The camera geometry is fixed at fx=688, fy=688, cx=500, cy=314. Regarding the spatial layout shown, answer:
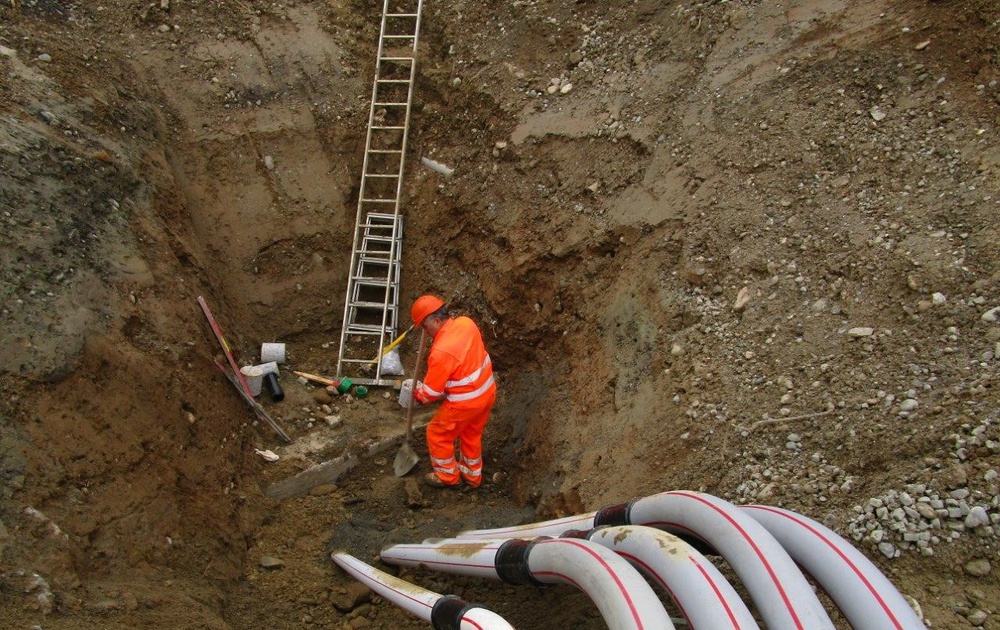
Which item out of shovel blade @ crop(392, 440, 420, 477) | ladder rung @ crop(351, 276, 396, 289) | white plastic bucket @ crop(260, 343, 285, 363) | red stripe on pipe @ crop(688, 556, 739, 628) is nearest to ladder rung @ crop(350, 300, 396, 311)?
ladder rung @ crop(351, 276, 396, 289)

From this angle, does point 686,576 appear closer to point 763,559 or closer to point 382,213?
point 763,559

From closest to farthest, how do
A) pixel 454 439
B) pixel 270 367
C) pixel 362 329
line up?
pixel 454 439, pixel 270 367, pixel 362 329

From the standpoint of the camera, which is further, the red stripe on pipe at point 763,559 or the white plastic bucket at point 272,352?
the white plastic bucket at point 272,352

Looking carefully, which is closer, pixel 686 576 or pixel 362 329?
pixel 686 576

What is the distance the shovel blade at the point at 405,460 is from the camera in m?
6.09

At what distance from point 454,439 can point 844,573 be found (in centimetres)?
350

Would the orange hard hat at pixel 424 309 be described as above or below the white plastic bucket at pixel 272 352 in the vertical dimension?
above

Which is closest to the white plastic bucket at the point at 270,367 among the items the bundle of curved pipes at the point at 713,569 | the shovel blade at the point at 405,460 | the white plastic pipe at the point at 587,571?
the shovel blade at the point at 405,460

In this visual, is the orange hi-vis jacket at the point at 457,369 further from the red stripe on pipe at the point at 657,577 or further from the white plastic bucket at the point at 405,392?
the red stripe on pipe at the point at 657,577

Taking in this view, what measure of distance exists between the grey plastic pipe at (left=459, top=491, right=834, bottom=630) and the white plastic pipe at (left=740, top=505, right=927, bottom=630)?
0.56 ft

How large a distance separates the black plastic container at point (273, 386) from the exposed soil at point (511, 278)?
0.28ft

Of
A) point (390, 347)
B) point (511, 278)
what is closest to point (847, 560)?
point (511, 278)

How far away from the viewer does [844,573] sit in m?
2.76

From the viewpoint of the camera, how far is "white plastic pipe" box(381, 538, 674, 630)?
102 inches
